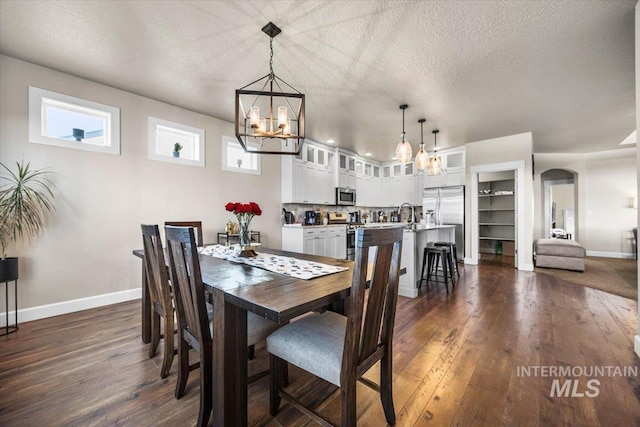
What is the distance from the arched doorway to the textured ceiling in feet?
14.3

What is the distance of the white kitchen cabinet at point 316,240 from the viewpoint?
4.84 meters

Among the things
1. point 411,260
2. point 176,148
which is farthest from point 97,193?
point 411,260

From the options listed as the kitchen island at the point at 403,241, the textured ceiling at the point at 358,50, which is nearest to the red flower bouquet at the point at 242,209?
the textured ceiling at the point at 358,50

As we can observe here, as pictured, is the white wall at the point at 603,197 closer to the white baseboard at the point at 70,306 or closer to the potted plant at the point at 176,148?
the potted plant at the point at 176,148

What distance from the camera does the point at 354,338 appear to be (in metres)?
1.07

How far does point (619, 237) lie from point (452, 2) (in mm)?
8257

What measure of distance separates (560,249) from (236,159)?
253 inches

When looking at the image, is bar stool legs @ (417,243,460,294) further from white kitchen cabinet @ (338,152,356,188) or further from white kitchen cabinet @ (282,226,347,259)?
white kitchen cabinet @ (338,152,356,188)

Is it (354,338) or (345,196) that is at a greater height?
(345,196)

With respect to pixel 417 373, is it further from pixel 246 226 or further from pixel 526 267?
pixel 526 267

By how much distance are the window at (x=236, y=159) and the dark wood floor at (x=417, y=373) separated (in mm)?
2472

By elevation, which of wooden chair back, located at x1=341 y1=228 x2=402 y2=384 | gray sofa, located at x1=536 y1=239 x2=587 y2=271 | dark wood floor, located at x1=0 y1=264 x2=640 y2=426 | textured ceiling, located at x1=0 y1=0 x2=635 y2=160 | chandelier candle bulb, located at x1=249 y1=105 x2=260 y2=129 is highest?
textured ceiling, located at x1=0 y1=0 x2=635 y2=160

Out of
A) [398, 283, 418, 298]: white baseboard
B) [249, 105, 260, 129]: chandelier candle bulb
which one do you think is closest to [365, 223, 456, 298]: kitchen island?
[398, 283, 418, 298]: white baseboard

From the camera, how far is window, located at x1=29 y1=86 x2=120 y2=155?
2.73m
